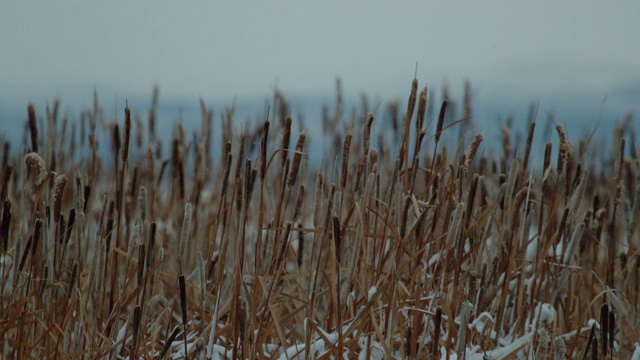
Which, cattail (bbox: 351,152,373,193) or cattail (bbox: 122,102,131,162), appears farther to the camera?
cattail (bbox: 351,152,373,193)

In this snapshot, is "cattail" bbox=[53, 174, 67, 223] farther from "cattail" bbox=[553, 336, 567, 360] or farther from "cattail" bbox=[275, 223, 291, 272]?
"cattail" bbox=[553, 336, 567, 360]

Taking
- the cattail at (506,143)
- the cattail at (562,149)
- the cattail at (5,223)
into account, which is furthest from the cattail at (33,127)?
the cattail at (506,143)

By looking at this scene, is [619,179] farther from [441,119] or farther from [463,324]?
[463,324]

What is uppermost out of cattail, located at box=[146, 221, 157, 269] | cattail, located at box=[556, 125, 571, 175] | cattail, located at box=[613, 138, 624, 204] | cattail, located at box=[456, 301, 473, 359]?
cattail, located at box=[556, 125, 571, 175]

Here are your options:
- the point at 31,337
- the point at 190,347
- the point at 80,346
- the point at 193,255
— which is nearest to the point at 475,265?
the point at 190,347

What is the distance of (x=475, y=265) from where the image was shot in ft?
3.98

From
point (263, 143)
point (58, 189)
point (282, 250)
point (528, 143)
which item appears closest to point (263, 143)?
point (263, 143)

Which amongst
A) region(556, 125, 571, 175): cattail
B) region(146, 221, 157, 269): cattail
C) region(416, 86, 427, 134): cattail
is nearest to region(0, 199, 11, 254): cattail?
region(146, 221, 157, 269): cattail

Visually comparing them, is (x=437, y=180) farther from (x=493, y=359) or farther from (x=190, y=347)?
(x=190, y=347)

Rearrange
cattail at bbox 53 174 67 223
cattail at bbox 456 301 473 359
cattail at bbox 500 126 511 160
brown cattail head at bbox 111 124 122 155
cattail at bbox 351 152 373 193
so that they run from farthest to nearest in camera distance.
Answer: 1. cattail at bbox 500 126 511 160
2. brown cattail head at bbox 111 124 122 155
3. cattail at bbox 351 152 373 193
4. cattail at bbox 53 174 67 223
5. cattail at bbox 456 301 473 359

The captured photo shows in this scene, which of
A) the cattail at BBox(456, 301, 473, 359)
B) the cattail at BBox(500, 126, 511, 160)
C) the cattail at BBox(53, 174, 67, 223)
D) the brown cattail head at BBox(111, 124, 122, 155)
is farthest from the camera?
the cattail at BBox(500, 126, 511, 160)

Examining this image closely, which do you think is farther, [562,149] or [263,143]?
[562,149]

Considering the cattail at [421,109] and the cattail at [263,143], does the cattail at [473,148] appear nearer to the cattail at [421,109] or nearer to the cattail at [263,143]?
the cattail at [421,109]

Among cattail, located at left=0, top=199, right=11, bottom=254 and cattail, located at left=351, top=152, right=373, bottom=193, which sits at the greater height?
cattail, located at left=351, top=152, right=373, bottom=193
